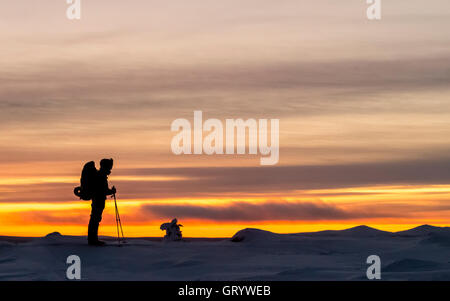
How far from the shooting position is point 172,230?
80.6ft

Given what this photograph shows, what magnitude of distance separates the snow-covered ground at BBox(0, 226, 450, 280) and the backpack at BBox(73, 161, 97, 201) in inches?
55.4

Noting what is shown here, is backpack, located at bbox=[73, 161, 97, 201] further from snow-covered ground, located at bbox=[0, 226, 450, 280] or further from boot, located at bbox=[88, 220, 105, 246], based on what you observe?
snow-covered ground, located at bbox=[0, 226, 450, 280]

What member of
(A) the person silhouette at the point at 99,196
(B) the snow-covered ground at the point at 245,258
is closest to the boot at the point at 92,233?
(A) the person silhouette at the point at 99,196

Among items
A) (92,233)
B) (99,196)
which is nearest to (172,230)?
(92,233)

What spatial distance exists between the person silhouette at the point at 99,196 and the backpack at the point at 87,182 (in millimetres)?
105

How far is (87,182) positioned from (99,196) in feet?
1.78

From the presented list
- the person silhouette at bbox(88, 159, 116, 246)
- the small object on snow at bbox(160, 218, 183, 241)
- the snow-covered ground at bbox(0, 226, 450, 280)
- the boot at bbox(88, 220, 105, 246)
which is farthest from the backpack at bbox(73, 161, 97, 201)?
the small object on snow at bbox(160, 218, 183, 241)

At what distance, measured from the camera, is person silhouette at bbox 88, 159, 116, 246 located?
21938 mm

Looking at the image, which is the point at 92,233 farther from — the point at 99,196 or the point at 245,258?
the point at 245,258

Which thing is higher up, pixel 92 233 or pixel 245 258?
pixel 92 233
